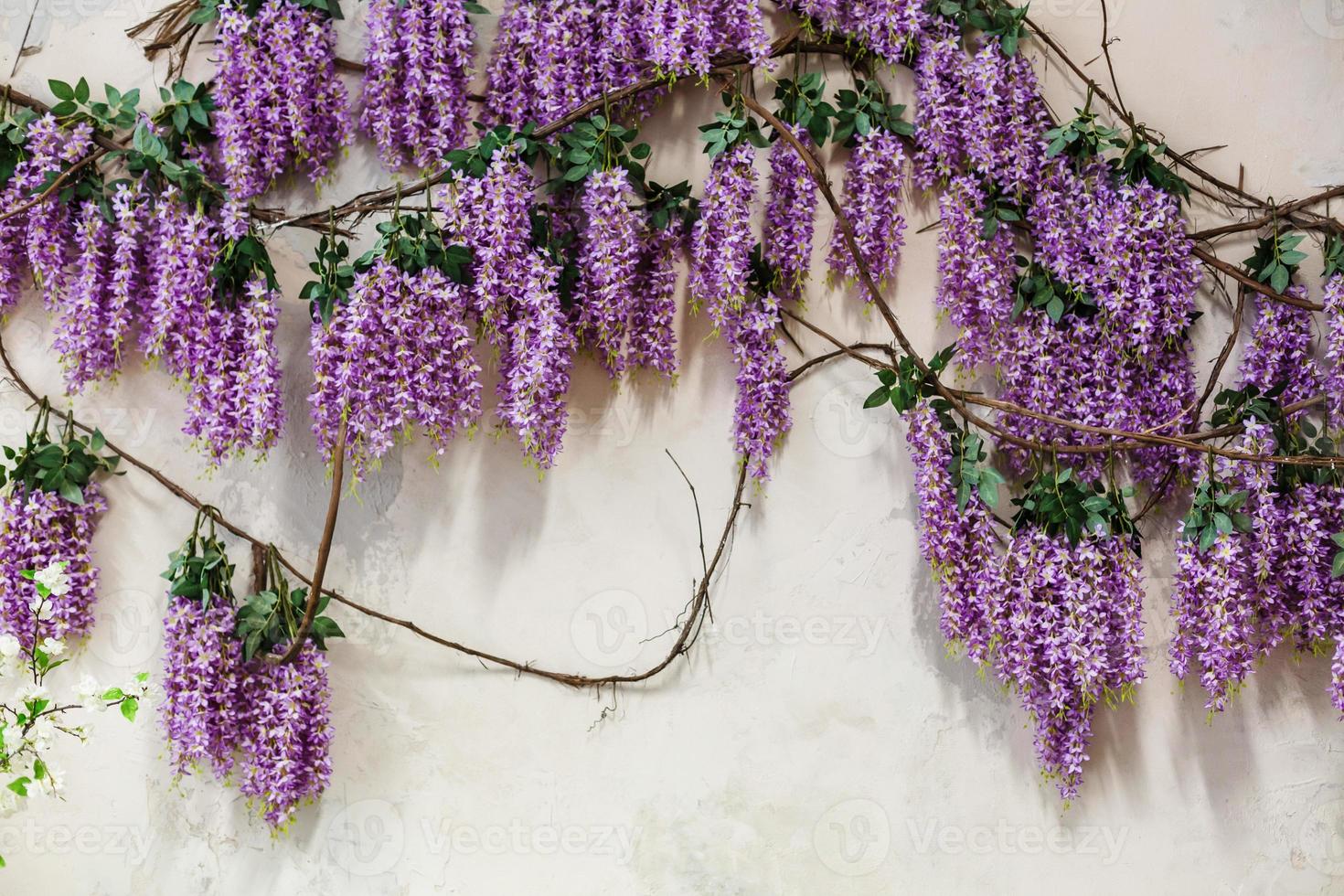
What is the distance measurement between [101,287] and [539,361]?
32.3 inches

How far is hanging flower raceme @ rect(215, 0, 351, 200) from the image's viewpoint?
187 centimetres

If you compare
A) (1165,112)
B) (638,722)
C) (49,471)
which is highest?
(1165,112)

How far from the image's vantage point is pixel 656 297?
1948 mm

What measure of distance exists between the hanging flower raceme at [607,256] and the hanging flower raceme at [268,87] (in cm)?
53

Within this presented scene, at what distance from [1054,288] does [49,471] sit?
185cm

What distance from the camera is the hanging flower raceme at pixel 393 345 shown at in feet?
5.81

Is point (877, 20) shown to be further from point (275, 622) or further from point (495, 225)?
point (275, 622)

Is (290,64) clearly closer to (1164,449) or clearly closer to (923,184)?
(923,184)

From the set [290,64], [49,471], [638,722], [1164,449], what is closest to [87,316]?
[49,471]

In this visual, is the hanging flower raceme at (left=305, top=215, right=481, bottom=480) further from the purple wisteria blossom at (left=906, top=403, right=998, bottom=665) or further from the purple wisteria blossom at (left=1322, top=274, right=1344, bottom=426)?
the purple wisteria blossom at (left=1322, top=274, right=1344, bottom=426)

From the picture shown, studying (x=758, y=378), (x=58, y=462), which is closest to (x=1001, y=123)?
(x=758, y=378)

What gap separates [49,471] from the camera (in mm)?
1896

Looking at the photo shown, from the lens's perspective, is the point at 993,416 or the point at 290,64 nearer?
the point at 290,64

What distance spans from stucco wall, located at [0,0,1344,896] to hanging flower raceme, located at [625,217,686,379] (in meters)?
0.09
